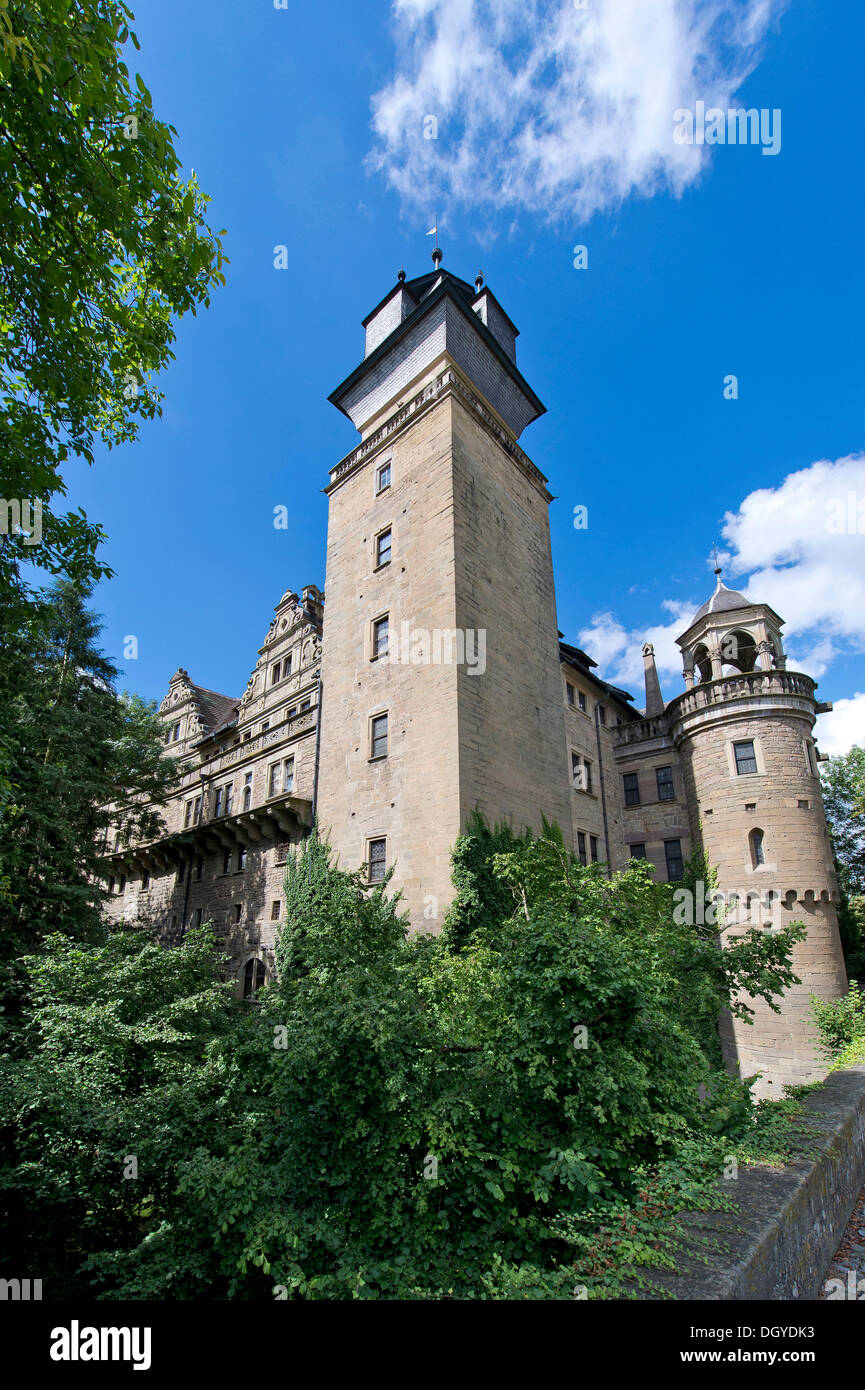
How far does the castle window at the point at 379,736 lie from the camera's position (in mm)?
19344

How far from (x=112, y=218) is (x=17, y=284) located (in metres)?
1.23

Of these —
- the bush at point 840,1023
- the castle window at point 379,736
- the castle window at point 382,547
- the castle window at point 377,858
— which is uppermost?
the castle window at point 382,547

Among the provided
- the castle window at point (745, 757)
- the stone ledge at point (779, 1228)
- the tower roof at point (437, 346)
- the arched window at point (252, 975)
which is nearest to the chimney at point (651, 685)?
the castle window at point (745, 757)

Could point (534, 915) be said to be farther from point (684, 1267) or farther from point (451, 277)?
point (451, 277)

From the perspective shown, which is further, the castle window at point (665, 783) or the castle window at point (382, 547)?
the castle window at point (665, 783)

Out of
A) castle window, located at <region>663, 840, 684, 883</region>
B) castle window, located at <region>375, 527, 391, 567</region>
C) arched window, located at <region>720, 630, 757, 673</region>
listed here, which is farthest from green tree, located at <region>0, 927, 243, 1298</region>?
arched window, located at <region>720, 630, 757, 673</region>

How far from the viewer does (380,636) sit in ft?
69.3

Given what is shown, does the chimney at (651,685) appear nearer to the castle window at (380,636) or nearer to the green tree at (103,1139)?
the castle window at (380,636)

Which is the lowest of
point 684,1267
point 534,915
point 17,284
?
point 684,1267

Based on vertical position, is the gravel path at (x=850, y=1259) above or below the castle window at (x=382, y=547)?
below

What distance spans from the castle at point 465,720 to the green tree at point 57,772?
5652 mm

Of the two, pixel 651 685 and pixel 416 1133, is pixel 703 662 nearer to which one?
pixel 651 685
